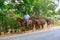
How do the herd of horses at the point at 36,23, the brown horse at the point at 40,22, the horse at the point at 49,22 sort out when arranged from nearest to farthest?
the herd of horses at the point at 36,23 → the brown horse at the point at 40,22 → the horse at the point at 49,22

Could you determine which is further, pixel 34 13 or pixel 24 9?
pixel 34 13

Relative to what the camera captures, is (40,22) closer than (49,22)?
Yes

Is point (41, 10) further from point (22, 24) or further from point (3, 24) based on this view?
point (3, 24)

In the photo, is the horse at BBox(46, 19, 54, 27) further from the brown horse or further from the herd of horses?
the brown horse

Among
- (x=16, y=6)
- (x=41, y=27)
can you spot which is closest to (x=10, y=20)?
(x=16, y=6)

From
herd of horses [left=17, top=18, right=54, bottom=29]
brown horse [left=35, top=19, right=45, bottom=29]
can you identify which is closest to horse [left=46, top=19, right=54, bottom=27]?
herd of horses [left=17, top=18, right=54, bottom=29]

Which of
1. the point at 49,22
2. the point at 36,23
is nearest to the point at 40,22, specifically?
the point at 36,23

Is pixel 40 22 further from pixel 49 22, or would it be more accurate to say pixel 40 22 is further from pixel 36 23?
pixel 49 22

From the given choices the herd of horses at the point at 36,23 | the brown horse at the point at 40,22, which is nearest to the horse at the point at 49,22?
the herd of horses at the point at 36,23

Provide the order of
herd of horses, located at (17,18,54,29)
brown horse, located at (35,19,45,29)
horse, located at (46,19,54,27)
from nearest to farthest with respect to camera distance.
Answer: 1. herd of horses, located at (17,18,54,29)
2. brown horse, located at (35,19,45,29)
3. horse, located at (46,19,54,27)

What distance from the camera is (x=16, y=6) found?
1823 centimetres

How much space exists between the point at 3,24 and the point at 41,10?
534 cm

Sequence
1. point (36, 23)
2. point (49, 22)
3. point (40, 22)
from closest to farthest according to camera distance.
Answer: point (36, 23) < point (40, 22) < point (49, 22)

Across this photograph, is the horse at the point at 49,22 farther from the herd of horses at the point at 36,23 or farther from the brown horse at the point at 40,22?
the brown horse at the point at 40,22
